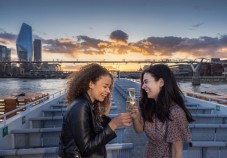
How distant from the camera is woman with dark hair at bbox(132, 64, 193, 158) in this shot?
271 centimetres

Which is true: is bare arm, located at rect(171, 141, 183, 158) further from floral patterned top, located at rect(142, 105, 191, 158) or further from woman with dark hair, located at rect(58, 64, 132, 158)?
woman with dark hair, located at rect(58, 64, 132, 158)

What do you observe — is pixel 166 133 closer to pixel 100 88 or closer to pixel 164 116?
pixel 164 116

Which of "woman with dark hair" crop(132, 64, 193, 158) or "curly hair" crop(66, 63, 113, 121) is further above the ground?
"curly hair" crop(66, 63, 113, 121)

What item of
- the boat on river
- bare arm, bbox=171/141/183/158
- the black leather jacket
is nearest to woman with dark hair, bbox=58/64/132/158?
the black leather jacket

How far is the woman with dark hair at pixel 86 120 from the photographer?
2.29 meters

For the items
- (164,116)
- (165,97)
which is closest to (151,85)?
(165,97)

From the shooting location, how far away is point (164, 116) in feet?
9.12

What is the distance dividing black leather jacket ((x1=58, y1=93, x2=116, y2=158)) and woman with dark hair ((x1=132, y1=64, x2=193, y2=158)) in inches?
19.3

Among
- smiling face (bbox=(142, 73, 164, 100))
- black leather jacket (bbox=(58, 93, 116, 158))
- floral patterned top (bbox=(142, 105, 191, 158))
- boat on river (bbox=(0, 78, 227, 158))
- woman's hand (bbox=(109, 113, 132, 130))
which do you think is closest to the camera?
black leather jacket (bbox=(58, 93, 116, 158))

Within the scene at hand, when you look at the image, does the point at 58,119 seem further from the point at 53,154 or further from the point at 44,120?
the point at 53,154

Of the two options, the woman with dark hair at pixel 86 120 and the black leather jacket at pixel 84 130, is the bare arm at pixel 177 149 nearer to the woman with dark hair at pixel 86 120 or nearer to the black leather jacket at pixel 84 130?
the woman with dark hair at pixel 86 120

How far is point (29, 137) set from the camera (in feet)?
19.5

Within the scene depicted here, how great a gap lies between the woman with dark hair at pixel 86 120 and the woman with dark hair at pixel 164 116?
0.43m

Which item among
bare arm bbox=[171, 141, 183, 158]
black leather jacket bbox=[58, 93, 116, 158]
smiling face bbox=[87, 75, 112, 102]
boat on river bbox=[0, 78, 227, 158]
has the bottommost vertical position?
boat on river bbox=[0, 78, 227, 158]
